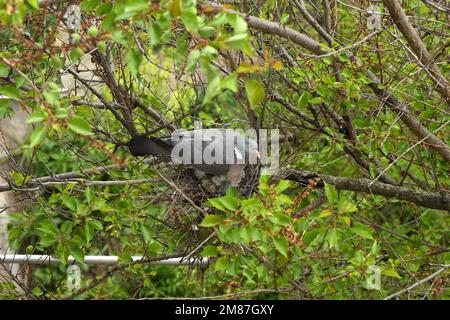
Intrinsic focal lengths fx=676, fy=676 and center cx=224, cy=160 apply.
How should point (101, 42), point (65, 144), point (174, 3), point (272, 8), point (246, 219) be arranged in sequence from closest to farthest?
1. point (174, 3)
2. point (101, 42)
3. point (246, 219)
4. point (65, 144)
5. point (272, 8)

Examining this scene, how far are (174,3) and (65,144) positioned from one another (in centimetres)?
187

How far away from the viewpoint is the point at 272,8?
4.35 m

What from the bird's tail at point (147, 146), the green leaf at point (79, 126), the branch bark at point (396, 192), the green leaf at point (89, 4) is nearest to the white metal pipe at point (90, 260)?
the bird's tail at point (147, 146)

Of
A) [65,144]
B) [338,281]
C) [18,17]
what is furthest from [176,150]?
[18,17]

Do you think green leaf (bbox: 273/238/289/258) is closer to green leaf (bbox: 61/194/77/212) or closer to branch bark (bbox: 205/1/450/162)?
branch bark (bbox: 205/1/450/162)

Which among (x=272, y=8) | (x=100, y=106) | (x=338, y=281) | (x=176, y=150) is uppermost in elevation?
(x=272, y=8)

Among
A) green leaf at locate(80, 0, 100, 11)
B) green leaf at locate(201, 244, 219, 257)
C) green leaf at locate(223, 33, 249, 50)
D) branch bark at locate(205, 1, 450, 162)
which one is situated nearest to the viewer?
green leaf at locate(223, 33, 249, 50)

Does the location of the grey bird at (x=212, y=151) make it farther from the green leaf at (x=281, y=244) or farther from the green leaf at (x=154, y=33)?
the green leaf at (x=154, y=33)

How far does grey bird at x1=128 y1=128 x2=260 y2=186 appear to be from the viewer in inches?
141

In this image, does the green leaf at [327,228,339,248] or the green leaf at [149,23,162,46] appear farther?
the green leaf at [327,228,339,248]

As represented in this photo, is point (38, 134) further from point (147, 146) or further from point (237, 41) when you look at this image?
point (147, 146)

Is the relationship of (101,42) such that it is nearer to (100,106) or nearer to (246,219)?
(246,219)

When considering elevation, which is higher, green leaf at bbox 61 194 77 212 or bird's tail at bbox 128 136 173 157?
bird's tail at bbox 128 136 173 157

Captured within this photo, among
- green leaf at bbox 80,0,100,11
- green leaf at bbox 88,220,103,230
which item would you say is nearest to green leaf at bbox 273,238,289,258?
green leaf at bbox 88,220,103,230
